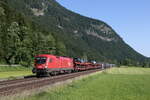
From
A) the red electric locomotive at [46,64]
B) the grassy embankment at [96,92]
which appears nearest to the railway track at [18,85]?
the grassy embankment at [96,92]

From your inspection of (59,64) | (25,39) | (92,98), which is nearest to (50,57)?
(59,64)

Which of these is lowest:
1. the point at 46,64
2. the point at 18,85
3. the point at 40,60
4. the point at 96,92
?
the point at 96,92

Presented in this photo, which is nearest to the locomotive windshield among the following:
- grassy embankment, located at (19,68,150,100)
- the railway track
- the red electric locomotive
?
the red electric locomotive

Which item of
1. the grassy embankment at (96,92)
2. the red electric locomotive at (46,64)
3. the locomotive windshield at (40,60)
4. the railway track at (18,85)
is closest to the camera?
the grassy embankment at (96,92)

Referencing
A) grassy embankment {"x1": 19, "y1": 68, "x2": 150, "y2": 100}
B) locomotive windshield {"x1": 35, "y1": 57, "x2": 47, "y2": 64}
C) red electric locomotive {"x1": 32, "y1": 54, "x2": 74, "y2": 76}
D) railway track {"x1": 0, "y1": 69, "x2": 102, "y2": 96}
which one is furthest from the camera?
locomotive windshield {"x1": 35, "y1": 57, "x2": 47, "y2": 64}

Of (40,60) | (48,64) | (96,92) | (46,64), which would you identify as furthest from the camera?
(40,60)

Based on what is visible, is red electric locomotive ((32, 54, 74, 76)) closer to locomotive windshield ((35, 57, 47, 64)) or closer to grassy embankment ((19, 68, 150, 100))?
locomotive windshield ((35, 57, 47, 64))

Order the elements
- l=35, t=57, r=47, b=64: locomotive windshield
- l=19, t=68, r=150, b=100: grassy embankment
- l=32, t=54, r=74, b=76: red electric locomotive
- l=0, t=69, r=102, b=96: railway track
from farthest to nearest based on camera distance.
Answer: l=35, t=57, r=47, b=64: locomotive windshield < l=32, t=54, r=74, b=76: red electric locomotive < l=0, t=69, r=102, b=96: railway track < l=19, t=68, r=150, b=100: grassy embankment

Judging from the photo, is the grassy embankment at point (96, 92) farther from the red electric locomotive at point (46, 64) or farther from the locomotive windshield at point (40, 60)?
the locomotive windshield at point (40, 60)

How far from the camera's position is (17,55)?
284ft

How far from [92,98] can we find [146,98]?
158 inches

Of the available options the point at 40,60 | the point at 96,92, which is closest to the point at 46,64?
the point at 40,60

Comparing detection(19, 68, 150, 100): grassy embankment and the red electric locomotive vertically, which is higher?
the red electric locomotive

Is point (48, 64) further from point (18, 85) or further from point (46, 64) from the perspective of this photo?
point (18, 85)
